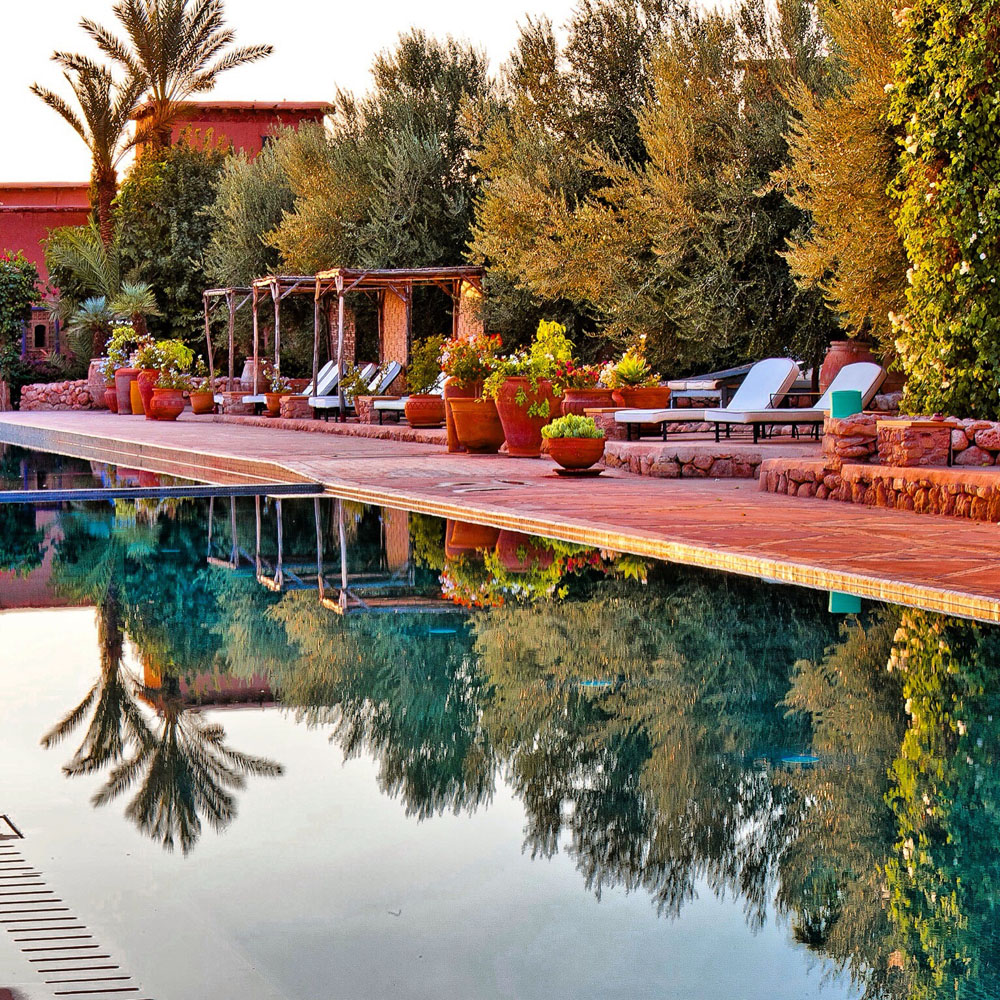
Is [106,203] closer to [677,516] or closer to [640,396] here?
[640,396]

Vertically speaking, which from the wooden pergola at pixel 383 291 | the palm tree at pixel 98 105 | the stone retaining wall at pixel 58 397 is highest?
the palm tree at pixel 98 105

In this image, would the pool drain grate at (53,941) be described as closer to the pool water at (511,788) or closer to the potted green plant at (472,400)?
the pool water at (511,788)

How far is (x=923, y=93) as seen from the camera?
10766 millimetres

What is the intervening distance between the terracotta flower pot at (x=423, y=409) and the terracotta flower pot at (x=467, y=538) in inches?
387

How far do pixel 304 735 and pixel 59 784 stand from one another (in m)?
0.85

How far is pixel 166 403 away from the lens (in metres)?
26.4

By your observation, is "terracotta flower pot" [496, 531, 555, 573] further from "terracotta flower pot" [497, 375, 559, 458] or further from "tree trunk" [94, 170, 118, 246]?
"tree trunk" [94, 170, 118, 246]

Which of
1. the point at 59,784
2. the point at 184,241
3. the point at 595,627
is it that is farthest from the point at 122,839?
the point at 184,241

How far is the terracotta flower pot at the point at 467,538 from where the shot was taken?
8.74 meters

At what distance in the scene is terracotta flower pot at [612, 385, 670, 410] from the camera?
52.0 feet

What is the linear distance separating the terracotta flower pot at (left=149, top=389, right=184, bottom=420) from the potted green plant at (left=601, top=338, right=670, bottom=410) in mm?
12363

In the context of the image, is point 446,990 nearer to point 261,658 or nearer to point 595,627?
point 261,658

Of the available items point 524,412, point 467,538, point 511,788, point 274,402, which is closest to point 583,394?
point 524,412

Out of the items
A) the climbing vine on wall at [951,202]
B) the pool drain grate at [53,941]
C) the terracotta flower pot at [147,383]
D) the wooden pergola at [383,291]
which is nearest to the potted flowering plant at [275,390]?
the wooden pergola at [383,291]
